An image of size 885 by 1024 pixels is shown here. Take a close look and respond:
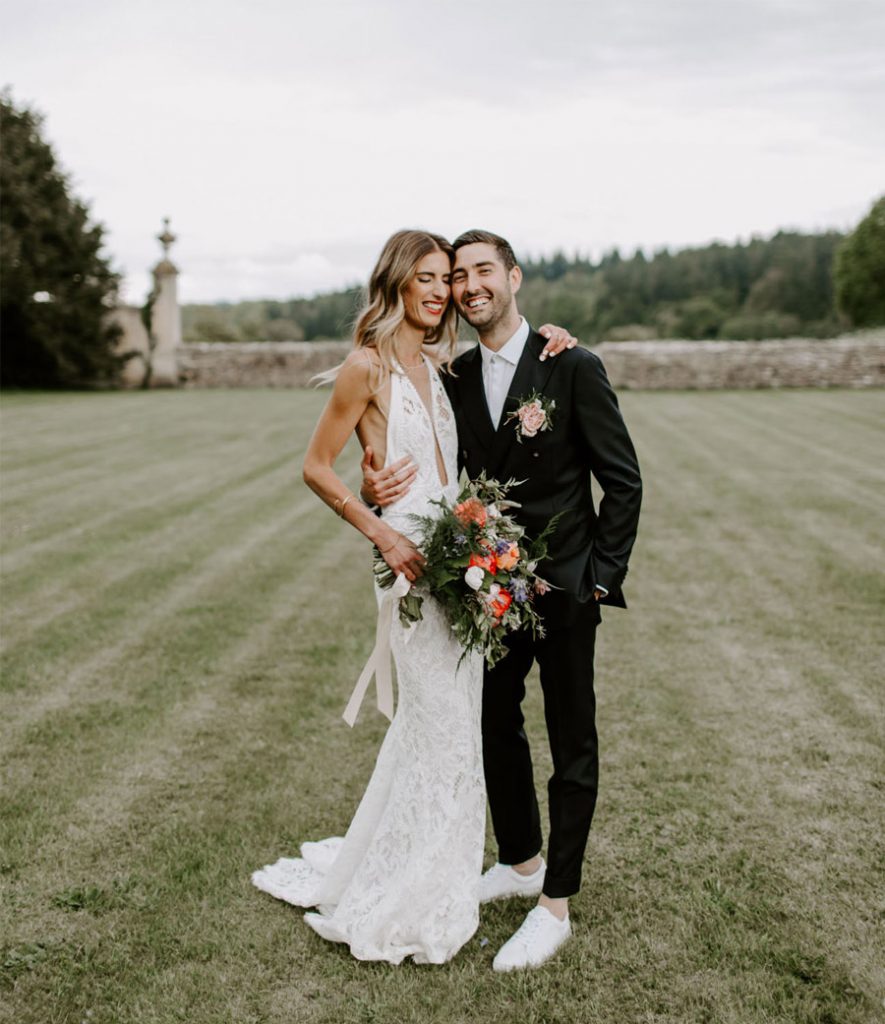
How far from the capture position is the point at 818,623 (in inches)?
247

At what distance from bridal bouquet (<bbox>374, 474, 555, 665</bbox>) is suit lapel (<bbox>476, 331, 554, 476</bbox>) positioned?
125 millimetres

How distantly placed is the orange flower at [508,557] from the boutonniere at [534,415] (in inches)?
15.2

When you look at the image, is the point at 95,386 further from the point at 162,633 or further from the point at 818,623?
the point at 818,623

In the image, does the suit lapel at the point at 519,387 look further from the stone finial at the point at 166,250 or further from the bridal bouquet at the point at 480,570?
the stone finial at the point at 166,250

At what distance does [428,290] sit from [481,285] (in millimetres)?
173

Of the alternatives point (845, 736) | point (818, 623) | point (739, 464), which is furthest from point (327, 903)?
point (739, 464)

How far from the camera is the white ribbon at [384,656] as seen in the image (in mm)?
3027

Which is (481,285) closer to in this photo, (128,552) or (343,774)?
(343,774)

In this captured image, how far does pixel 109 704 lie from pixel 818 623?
4448 millimetres

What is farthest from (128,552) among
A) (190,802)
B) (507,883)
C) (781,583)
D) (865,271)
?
(865,271)

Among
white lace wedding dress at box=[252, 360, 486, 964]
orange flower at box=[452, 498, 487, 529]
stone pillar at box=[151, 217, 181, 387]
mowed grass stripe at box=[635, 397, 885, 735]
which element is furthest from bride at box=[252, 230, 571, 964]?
stone pillar at box=[151, 217, 181, 387]

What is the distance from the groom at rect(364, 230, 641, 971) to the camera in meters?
3.06

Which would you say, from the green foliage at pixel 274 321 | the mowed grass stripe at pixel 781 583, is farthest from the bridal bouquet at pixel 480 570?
the green foliage at pixel 274 321

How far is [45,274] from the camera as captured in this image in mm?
22609
